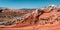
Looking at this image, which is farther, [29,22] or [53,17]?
[29,22]

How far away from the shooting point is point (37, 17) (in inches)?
811

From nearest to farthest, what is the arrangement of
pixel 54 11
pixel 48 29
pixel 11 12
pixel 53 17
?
pixel 48 29, pixel 53 17, pixel 54 11, pixel 11 12

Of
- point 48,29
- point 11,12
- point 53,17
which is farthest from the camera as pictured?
point 11,12

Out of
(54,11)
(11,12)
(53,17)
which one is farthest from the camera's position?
(11,12)

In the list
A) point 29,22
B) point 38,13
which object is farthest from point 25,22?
point 38,13

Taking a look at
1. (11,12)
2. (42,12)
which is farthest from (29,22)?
(11,12)

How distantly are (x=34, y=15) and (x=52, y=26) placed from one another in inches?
196

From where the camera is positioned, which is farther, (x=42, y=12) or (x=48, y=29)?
(x=42, y=12)

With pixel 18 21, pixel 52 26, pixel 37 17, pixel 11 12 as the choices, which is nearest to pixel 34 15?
pixel 37 17

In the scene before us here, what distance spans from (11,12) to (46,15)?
45.4 meters

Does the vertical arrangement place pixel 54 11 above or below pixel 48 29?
above

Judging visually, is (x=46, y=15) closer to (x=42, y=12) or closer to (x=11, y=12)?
(x=42, y=12)

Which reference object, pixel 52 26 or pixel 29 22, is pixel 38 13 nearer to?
pixel 29 22

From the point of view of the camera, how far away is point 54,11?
65.6 feet
